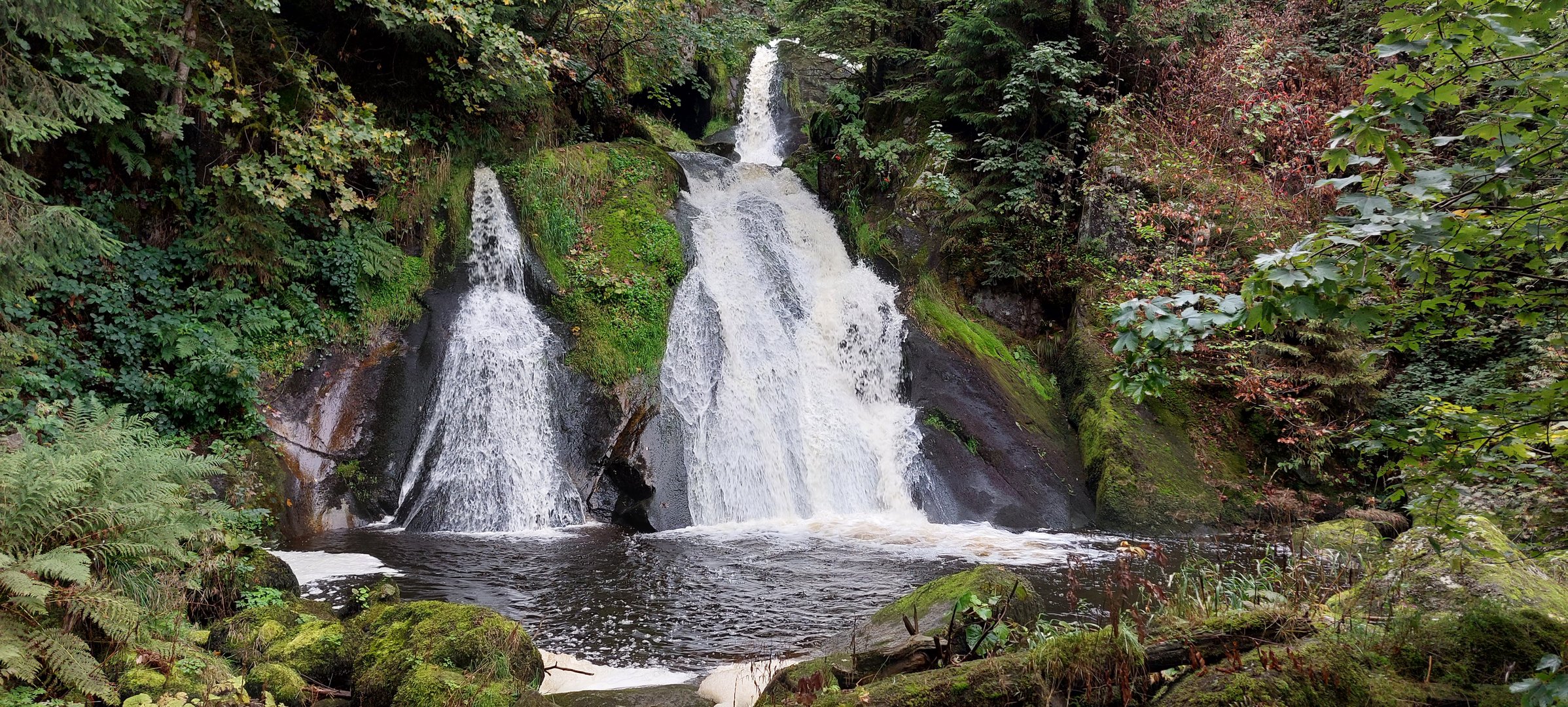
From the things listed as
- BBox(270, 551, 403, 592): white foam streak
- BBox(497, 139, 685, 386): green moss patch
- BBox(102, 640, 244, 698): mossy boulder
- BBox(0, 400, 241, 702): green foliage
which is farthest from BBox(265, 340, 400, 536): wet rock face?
BBox(102, 640, 244, 698): mossy boulder

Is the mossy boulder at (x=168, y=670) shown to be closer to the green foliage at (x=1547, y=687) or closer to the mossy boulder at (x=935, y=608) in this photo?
the mossy boulder at (x=935, y=608)

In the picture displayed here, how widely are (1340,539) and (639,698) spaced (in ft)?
21.2

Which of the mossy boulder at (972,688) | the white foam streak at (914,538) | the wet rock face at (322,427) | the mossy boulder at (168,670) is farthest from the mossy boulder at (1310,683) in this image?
the wet rock face at (322,427)

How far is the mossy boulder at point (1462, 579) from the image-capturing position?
3.00 m

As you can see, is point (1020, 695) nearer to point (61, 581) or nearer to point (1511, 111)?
point (1511, 111)

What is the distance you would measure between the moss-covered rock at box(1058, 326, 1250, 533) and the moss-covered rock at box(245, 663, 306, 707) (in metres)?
9.48

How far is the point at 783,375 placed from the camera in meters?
12.3

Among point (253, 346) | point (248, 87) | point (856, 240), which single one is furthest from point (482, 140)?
point (856, 240)

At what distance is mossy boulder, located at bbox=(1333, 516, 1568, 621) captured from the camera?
300 cm

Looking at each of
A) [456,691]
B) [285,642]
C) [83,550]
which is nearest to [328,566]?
[285,642]

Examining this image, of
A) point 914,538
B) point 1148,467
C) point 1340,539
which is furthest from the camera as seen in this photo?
point 1148,467

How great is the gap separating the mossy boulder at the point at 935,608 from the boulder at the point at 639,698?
0.94 metres

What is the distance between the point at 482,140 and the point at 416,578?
8246 millimetres

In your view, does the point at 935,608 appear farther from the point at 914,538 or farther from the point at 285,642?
the point at 914,538
